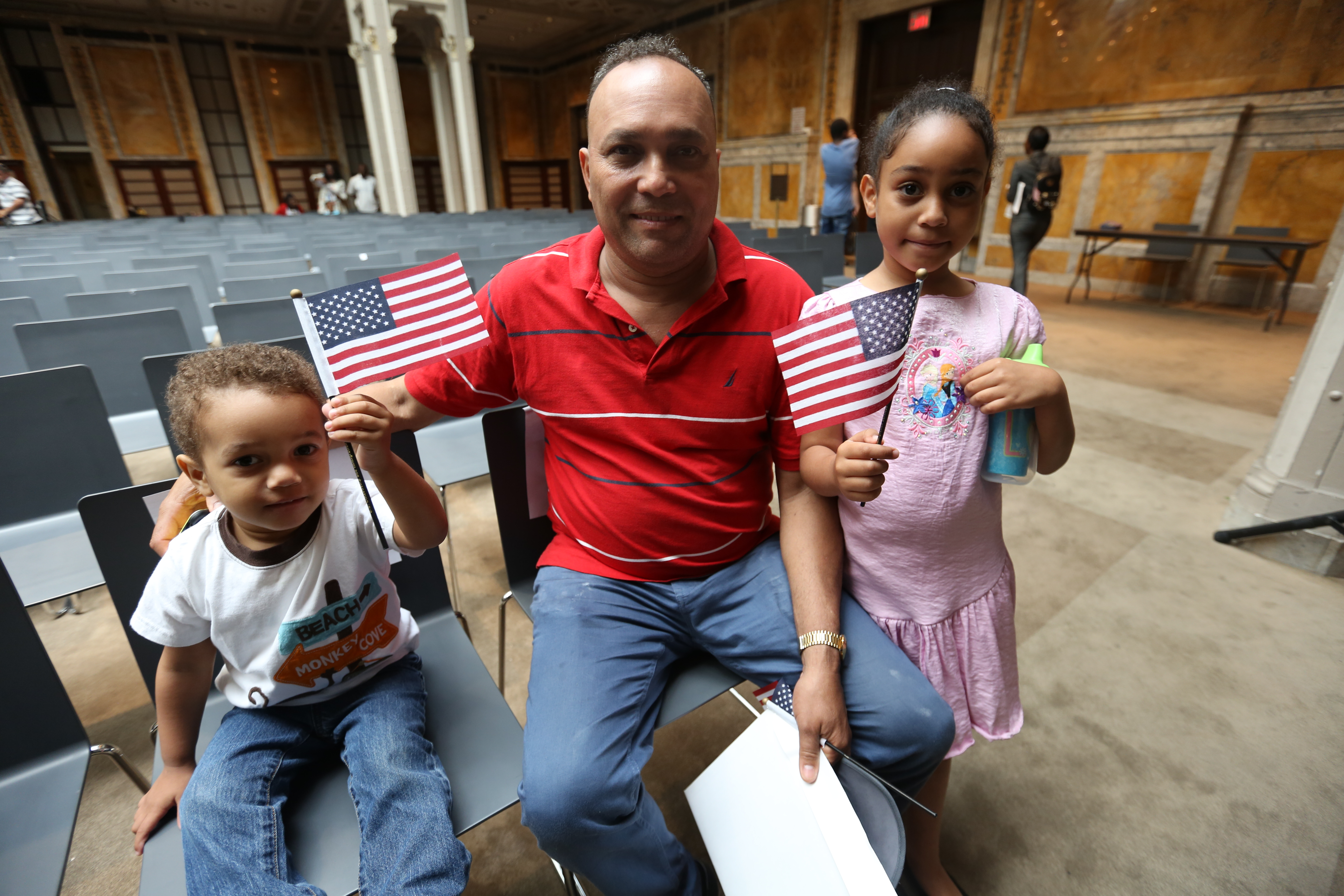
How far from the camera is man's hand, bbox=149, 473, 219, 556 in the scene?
1.18m

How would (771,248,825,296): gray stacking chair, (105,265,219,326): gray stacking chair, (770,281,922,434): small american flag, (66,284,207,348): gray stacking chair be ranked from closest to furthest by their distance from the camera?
(770,281,922,434): small american flag → (66,284,207,348): gray stacking chair → (105,265,219,326): gray stacking chair → (771,248,825,296): gray stacking chair

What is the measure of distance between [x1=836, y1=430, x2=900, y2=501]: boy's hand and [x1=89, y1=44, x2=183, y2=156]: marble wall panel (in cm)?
2324

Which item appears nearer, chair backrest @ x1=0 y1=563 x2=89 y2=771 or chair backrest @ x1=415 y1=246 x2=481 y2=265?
chair backrest @ x1=0 y1=563 x2=89 y2=771

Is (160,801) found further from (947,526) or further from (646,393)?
(947,526)

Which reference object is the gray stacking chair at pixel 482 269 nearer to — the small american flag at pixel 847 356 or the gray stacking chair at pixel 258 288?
the gray stacking chair at pixel 258 288

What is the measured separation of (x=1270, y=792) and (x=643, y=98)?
2.36 m

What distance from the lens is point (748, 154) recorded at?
46.2 feet

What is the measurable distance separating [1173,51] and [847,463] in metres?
10.0

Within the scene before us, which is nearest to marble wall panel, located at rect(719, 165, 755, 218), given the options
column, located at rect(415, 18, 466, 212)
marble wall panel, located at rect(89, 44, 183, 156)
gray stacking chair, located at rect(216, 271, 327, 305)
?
column, located at rect(415, 18, 466, 212)

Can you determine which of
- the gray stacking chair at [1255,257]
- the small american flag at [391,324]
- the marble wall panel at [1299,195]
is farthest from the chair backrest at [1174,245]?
the small american flag at [391,324]

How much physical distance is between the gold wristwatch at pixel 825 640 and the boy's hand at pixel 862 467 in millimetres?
321

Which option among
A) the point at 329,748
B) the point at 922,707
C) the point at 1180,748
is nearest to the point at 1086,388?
the point at 1180,748

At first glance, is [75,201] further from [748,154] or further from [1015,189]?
[1015,189]

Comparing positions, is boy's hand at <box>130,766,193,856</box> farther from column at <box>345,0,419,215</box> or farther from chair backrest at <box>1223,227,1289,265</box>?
column at <box>345,0,419,215</box>
